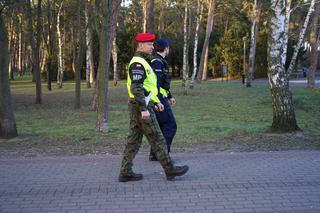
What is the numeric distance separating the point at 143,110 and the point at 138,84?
1.20 feet

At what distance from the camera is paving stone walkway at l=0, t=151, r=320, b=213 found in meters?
5.20

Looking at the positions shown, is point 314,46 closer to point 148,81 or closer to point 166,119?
point 166,119

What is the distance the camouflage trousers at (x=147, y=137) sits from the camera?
19.9ft

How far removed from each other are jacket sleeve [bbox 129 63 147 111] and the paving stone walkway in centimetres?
119

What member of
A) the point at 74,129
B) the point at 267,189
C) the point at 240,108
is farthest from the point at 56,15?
the point at 267,189

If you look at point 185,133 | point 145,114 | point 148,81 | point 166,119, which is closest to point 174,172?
point 145,114

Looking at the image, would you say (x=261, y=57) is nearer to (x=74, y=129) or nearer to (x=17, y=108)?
(x=17, y=108)

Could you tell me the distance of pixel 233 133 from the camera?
1056 cm

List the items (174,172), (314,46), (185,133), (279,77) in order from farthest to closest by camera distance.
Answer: (314,46) < (185,133) < (279,77) < (174,172)

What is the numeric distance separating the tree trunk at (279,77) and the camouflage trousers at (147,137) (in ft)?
15.7

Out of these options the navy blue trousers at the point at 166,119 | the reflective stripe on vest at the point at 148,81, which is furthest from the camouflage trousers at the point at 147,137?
the navy blue trousers at the point at 166,119

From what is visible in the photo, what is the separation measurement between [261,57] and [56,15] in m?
27.1

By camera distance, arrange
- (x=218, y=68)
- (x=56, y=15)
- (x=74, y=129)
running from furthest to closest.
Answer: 1. (x=218, y=68)
2. (x=56, y=15)
3. (x=74, y=129)

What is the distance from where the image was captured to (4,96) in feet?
32.4
